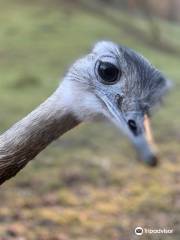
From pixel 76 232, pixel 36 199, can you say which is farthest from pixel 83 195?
pixel 76 232

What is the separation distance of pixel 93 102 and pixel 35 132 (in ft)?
0.69

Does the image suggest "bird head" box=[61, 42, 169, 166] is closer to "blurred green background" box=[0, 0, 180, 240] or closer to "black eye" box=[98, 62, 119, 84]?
"black eye" box=[98, 62, 119, 84]

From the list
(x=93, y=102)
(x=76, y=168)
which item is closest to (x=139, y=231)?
(x=76, y=168)

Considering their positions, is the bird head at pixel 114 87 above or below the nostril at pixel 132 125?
above

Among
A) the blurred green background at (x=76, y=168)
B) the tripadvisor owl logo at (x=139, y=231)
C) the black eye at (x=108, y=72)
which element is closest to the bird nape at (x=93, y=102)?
the black eye at (x=108, y=72)

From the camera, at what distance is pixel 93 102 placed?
2.19m

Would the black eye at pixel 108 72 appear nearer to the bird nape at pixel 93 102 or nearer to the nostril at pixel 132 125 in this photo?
the bird nape at pixel 93 102

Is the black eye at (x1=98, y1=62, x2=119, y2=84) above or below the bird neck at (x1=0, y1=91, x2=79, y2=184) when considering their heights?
above

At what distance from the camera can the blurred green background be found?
12.3 feet

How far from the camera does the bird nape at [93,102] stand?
7.05 ft

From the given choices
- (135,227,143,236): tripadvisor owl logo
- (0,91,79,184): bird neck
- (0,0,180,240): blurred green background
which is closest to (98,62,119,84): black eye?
(0,91,79,184): bird neck

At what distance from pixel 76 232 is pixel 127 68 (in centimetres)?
167

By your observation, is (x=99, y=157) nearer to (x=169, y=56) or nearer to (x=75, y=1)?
(x=169, y=56)

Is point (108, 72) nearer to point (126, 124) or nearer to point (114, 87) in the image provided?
point (114, 87)
